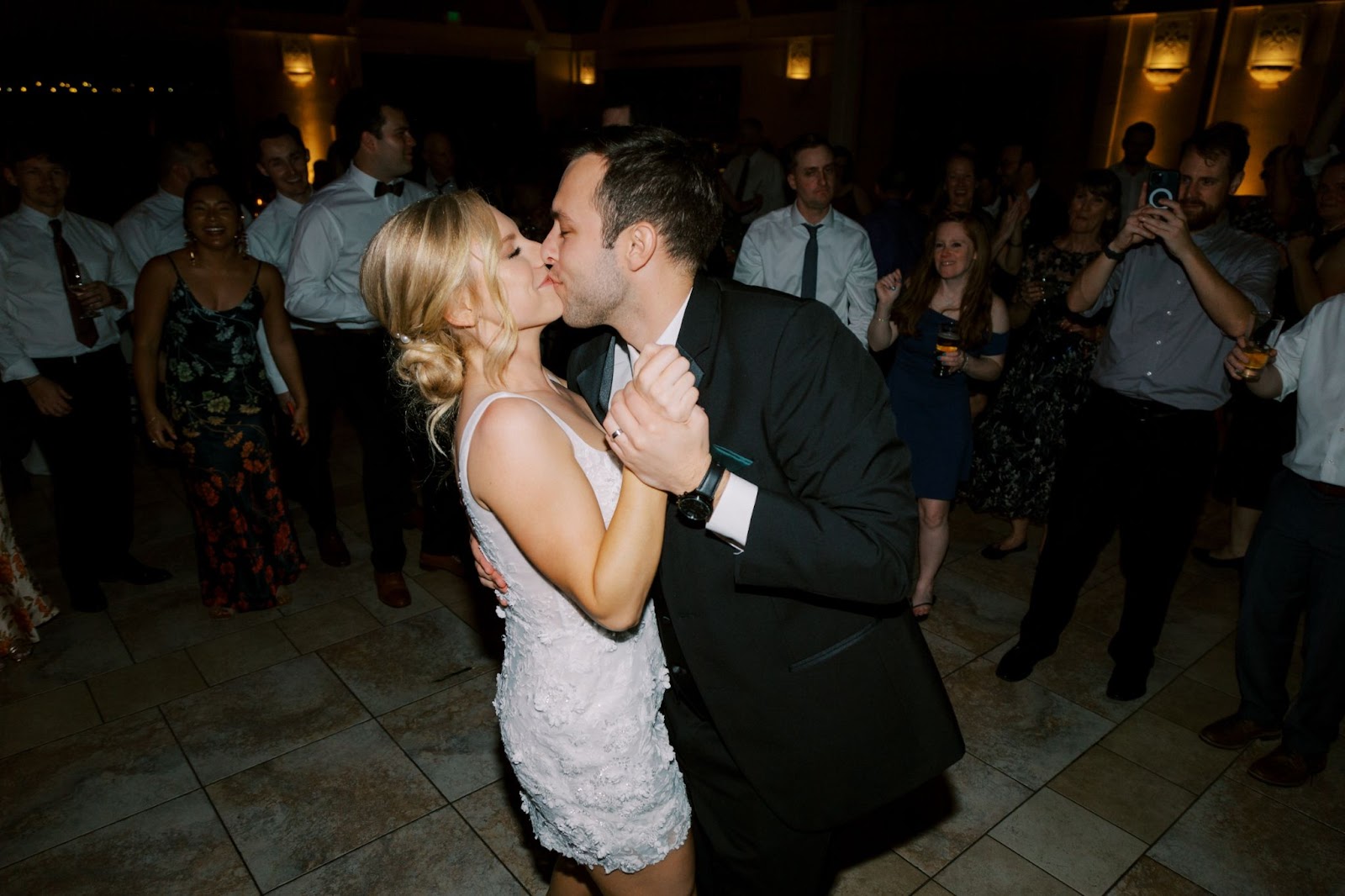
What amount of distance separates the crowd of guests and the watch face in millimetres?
330

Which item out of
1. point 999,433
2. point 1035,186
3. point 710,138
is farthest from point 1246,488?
point 710,138

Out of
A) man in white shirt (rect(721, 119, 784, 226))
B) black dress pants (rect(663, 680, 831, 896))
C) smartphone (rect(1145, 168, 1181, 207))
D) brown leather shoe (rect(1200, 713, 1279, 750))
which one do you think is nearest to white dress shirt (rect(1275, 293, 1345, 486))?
smartphone (rect(1145, 168, 1181, 207))

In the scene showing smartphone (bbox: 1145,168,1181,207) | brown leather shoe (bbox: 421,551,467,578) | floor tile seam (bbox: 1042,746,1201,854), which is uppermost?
smartphone (bbox: 1145,168,1181,207)

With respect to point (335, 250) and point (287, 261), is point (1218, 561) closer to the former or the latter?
point (335, 250)

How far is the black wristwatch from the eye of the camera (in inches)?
48.8

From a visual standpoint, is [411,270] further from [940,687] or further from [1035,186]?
[1035,186]

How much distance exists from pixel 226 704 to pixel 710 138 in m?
12.6

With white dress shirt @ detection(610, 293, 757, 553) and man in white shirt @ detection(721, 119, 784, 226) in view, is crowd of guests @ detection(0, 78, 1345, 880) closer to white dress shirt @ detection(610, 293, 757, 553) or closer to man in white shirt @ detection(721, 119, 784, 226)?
white dress shirt @ detection(610, 293, 757, 553)

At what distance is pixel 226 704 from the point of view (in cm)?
304

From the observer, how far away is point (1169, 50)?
8.49m

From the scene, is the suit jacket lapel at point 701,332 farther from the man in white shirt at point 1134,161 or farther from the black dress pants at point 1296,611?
the man in white shirt at point 1134,161

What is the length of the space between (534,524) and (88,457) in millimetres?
3237

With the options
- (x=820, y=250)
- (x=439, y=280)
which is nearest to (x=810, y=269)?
A: (x=820, y=250)

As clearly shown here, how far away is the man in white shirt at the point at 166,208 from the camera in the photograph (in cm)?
434
